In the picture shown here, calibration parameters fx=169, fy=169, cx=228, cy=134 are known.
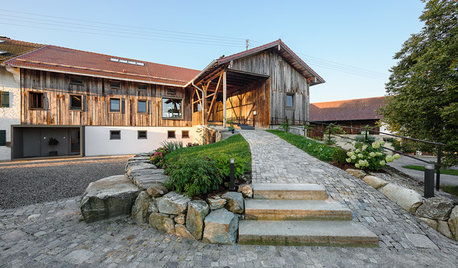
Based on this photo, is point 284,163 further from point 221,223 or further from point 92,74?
point 92,74

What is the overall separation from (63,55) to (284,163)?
1828 centimetres

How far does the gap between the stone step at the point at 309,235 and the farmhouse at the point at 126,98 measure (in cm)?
897

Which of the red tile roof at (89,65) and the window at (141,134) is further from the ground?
the red tile roof at (89,65)

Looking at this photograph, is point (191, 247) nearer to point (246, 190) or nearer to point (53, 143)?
point (246, 190)

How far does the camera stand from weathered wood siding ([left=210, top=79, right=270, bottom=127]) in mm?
13398

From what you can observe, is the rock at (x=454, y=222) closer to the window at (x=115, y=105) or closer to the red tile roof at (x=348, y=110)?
the window at (x=115, y=105)

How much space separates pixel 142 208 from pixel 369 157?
6.00m

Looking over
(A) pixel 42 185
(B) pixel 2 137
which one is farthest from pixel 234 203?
(B) pixel 2 137

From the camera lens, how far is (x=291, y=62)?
45.7 feet

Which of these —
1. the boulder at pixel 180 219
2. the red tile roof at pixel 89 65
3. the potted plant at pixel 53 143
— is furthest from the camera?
the potted plant at pixel 53 143

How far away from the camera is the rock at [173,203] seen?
3126 millimetres

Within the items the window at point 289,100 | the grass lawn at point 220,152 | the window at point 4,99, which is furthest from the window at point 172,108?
the window at point 289,100

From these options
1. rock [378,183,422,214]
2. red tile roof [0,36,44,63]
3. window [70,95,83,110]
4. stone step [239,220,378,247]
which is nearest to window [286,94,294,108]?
rock [378,183,422,214]

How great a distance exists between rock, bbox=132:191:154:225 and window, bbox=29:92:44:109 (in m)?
13.8
